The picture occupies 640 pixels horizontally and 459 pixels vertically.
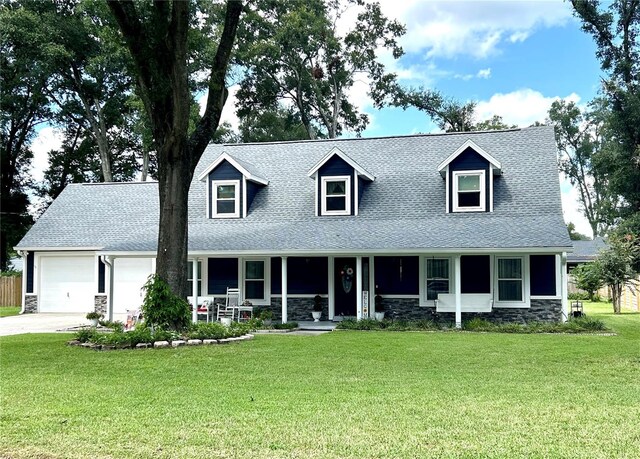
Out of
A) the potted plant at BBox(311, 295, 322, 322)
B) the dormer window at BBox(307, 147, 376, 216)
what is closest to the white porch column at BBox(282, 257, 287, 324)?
the potted plant at BBox(311, 295, 322, 322)

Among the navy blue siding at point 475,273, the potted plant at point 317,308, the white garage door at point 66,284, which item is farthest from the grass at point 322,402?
the white garage door at point 66,284

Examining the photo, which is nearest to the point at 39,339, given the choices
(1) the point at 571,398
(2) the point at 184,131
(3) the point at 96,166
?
(2) the point at 184,131

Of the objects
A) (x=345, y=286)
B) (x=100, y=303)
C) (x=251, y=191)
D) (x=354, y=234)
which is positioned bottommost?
(x=100, y=303)

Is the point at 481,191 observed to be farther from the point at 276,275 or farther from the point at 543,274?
the point at 276,275

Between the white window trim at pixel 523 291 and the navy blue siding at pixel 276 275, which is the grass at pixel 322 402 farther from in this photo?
the navy blue siding at pixel 276 275

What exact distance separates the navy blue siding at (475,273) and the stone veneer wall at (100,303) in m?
12.9

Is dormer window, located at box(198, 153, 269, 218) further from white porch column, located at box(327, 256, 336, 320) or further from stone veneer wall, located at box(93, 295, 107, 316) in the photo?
stone veneer wall, located at box(93, 295, 107, 316)

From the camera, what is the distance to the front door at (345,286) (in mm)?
19172

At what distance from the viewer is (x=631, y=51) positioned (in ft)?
110

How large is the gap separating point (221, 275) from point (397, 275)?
19.1ft

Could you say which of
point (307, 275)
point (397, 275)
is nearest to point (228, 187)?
point (307, 275)

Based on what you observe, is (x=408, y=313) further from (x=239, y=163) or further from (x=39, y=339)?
(x=39, y=339)

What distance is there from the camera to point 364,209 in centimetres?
2033

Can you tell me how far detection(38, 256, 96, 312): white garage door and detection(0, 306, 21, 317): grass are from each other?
3.73 ft
